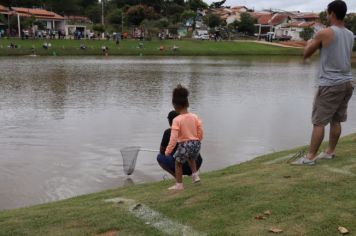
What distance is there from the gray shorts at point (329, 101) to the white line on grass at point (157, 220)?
2.52 metres

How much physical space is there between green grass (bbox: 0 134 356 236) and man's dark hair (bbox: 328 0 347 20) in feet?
6.31

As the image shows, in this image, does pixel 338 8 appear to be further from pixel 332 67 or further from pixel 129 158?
pixel 129 158

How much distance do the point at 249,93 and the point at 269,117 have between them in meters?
6.75

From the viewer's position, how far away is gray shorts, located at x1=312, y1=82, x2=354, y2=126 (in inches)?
236

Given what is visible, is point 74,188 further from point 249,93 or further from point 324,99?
point 249,93

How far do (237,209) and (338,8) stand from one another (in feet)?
9.41

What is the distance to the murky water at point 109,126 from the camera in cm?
940

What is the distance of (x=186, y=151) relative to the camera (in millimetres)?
5766

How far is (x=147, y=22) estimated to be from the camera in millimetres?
77625

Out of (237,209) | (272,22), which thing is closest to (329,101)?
(237,209)

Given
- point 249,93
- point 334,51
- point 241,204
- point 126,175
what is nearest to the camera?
point 241,204

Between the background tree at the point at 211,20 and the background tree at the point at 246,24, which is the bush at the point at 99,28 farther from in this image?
the background tree at the point at 246,24

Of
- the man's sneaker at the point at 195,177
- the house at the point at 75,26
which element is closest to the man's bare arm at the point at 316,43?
the man's sneaker at the point at 195,177

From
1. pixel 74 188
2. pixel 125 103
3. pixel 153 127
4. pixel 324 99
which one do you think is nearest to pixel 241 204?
pixel 324 99
